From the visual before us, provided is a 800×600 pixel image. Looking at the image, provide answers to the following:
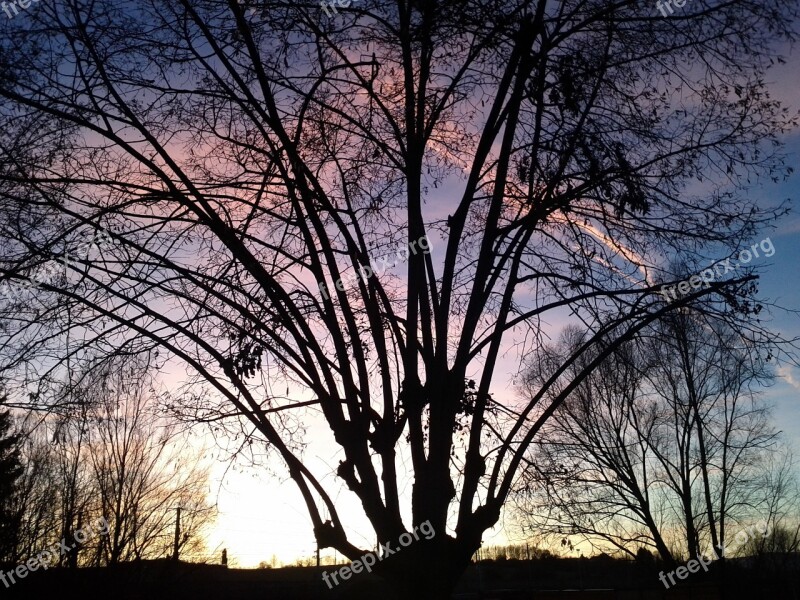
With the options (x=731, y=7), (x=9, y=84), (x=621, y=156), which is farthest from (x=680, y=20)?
(x=9, y=84)

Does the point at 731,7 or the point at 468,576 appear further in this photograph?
the point at 468,576

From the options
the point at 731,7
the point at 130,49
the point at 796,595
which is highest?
the point at 130,49

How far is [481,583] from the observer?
34.5 meters

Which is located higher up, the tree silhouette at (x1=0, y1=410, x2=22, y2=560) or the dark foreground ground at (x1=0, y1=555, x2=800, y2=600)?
the tree silhouette at (x1=0, y1=410, x2=22, y2=560)

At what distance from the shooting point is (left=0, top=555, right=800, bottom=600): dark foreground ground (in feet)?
57.5

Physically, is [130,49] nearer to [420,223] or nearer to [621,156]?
[420,223]

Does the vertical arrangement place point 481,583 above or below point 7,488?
below

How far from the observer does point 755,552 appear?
27.2 m

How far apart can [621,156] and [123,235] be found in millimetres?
4905

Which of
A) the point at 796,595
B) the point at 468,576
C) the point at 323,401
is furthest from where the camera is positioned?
the point at 468,576

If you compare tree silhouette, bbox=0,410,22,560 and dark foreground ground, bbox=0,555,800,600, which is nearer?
dark foreground ground, bbox=0,555,800,600

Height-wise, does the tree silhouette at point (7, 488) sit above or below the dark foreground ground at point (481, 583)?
above

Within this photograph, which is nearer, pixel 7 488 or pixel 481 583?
pixel 7 488

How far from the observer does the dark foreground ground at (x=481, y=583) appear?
57.5ft
